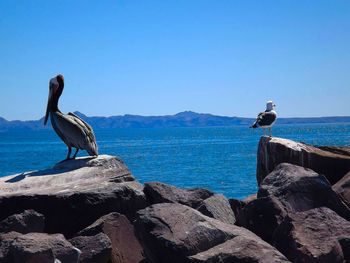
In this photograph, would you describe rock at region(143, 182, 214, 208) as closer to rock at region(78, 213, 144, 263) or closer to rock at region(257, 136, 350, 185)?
rock at region(78, 213, 144, 263)

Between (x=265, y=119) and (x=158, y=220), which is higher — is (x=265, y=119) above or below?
above

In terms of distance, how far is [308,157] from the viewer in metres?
11.8

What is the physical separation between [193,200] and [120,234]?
1.82 metres

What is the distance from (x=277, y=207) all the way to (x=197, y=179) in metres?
26.8

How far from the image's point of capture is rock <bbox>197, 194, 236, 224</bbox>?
9375 millimetres

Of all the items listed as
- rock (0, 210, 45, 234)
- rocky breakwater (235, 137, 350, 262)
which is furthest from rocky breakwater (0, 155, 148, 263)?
rocky breakwater (235, 137, 350, 262)

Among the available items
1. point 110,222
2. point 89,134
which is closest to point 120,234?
point 110,222

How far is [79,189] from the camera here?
9516 mm

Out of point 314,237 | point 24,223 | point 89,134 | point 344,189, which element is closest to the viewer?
point 314,237

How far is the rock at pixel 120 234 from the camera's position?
839cm

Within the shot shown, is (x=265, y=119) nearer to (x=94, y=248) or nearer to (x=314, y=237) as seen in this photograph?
(x=314, y=237)

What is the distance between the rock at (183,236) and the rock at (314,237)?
54 cm

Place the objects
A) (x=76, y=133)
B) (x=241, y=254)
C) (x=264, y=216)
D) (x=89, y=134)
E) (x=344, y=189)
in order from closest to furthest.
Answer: (x=241, y=254) < (x=264, y=216) < (x=344, y=189) < (x=76, y=133) < (x=89, y=134)

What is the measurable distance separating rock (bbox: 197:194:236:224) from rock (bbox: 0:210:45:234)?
2.51 m
